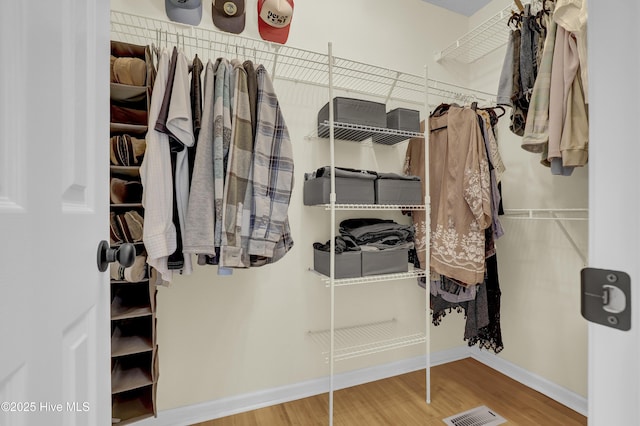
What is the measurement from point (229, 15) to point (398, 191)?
1.32 metres

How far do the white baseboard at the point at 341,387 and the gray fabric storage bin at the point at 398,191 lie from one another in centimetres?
111

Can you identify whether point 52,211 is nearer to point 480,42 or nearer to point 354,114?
point 354,114

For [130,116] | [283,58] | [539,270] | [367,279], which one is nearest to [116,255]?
[130,116]

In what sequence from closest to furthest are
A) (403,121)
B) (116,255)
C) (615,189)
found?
(615,189), (116,255), (403,121)

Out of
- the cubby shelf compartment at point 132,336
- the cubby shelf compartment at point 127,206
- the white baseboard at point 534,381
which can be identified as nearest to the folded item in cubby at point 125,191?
the cubby shelf compartment at point 127,206

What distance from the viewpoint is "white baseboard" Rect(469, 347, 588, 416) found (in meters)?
1.61

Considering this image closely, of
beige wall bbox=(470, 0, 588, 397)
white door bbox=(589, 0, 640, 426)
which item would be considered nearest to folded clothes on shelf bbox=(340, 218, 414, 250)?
beige wall bbox=(470, 0, 588, 397)

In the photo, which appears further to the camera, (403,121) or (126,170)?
(403,121)

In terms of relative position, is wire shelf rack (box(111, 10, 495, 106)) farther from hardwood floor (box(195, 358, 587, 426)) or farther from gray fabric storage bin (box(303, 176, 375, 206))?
hardwood floor (box(195, 358, 587, 426))

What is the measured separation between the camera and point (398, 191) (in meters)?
1.67

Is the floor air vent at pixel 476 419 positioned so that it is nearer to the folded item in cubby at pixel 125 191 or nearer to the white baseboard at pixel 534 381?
the white baseboard at pixel 534 381

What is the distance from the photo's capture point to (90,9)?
557 mm

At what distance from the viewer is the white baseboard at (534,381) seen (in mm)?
1614

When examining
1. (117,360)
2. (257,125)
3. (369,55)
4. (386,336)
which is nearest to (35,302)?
(257,125)
